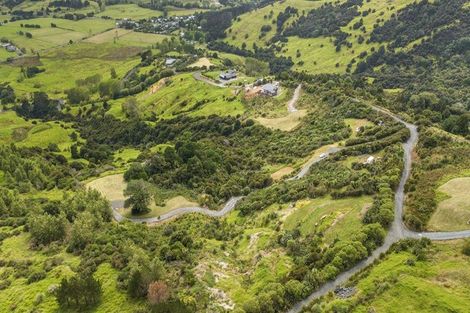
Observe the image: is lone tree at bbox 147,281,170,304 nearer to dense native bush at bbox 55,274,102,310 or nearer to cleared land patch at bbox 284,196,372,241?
dense native bush at bbox 55,274,102,310

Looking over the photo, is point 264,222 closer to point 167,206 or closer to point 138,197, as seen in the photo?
point 167,206

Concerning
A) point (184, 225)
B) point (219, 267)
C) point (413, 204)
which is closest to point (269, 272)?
point (219, 267)

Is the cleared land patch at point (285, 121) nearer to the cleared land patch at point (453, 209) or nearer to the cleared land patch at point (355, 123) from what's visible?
the cleared land patch at point (355, 123)

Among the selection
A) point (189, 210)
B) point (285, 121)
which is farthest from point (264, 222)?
point (285, 121)

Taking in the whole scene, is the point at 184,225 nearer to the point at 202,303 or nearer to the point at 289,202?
the point at 289,202

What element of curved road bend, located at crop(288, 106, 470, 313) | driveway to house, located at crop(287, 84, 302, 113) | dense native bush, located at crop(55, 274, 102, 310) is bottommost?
driveway to house, located at crop(287, 84, 302, 113)

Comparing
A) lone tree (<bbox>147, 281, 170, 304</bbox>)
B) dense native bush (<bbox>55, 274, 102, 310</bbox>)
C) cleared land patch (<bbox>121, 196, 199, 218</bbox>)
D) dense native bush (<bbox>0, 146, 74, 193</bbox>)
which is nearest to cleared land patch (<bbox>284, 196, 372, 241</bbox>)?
lone tree (<bbox>147, 281, 170, 304</bbox>)
